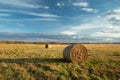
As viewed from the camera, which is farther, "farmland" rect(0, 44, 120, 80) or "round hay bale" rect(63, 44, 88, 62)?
"round hay bale" rect(63, 44, 88, 62)

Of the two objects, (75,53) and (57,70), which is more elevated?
(75,53)

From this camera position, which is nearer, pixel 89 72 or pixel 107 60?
pixel 89 72

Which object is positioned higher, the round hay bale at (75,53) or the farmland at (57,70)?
the round hay bale at (75,53)

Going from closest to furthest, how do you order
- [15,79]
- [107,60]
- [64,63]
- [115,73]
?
1. [15,79]
2. [115,73]
3. [64,63]
4. [107,60]

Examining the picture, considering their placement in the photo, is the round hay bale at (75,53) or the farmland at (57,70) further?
the round hay bale at (75,53)

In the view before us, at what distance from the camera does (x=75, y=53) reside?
2355cm

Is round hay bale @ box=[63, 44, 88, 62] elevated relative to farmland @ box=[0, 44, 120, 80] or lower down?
elevated

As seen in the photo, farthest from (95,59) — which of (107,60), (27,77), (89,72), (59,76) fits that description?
(27,77)

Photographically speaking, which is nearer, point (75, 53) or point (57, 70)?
point (57, 70)

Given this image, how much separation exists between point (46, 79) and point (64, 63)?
3.50 m

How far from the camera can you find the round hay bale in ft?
76.5

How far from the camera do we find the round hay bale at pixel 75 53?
76.5 feet

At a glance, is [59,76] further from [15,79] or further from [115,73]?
[115,73]

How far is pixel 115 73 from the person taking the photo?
21109mm
